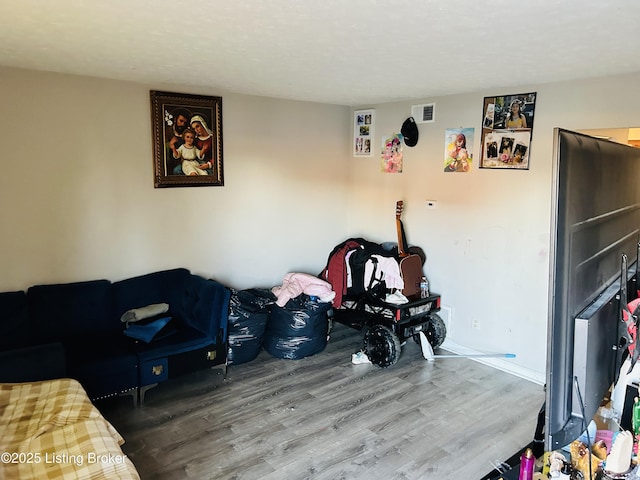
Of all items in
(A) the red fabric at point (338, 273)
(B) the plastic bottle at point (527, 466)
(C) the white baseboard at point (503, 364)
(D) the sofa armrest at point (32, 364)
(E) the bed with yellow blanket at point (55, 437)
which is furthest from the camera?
(A) the red fabric at point (338, 273)

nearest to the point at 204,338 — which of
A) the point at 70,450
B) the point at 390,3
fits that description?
the point at 70,450

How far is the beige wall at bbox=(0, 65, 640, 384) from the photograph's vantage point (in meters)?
3.43

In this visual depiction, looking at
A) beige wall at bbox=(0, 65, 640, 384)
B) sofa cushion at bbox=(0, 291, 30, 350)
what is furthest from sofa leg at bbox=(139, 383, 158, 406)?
beige wall at bbox=(0, 65, 640, 384)

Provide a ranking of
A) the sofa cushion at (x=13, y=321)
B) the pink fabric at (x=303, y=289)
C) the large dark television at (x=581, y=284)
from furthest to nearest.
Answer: the pink fabric at (x=303, y=289), the sofa cushion at (x=13, y=321), the large dark television at (x=581, y=284)

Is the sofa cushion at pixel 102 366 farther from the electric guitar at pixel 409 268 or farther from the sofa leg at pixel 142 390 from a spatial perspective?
the electric guitar at pixel 409 268

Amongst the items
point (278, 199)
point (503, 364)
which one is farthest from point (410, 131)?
point (503, 364)

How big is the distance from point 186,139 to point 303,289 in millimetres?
1693

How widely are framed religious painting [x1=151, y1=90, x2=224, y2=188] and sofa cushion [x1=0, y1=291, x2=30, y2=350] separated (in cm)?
134

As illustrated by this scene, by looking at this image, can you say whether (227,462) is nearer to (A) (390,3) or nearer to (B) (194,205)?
(B) (194,205)

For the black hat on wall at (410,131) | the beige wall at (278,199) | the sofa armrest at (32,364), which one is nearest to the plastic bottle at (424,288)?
the beige wall at (278,199)

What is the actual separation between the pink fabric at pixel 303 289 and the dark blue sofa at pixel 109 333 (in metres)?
0.75

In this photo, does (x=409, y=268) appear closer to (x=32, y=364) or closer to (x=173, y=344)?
(x=173, y=344)

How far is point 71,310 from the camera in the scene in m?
3.53

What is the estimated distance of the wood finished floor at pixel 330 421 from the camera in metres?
2.80
